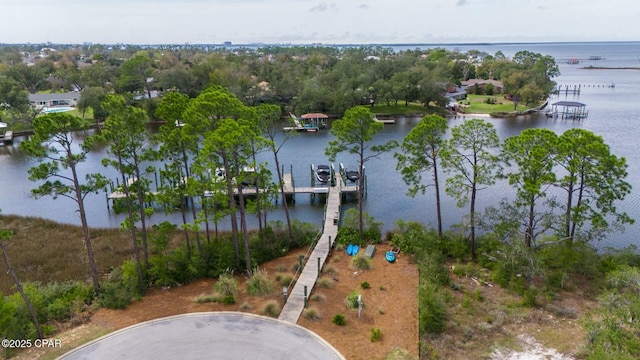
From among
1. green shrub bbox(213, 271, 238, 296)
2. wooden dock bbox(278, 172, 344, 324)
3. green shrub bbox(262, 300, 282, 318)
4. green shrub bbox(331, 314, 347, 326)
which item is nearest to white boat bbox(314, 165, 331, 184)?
wooden dock bbox(278, 172, 344, 324)

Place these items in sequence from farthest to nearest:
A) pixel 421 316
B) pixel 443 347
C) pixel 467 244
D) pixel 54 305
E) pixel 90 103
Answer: pixel 90 103 < pixel 467 244 < pixel 54 305 < pixel 421 316 < pixel 443 347

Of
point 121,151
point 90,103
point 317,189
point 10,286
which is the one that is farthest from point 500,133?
point 90,103

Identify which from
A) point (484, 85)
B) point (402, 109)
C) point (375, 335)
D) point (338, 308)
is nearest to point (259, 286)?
point (338, 308)

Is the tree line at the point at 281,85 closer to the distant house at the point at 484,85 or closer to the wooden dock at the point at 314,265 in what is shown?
the distant house at the point at 484,85

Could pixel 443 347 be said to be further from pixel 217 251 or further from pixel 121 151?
pixel 121 151

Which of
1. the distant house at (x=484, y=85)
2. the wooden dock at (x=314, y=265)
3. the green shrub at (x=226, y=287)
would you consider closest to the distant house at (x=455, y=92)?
the distant house at (x=484, y=85)

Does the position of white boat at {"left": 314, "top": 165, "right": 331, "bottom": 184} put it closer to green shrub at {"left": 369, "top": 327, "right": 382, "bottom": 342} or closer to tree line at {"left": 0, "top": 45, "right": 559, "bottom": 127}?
green shrub at {"left": 369, "top": 327, "right": 382, "bottom": 342}

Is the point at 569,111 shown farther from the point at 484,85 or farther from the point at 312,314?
the point at 312,314
